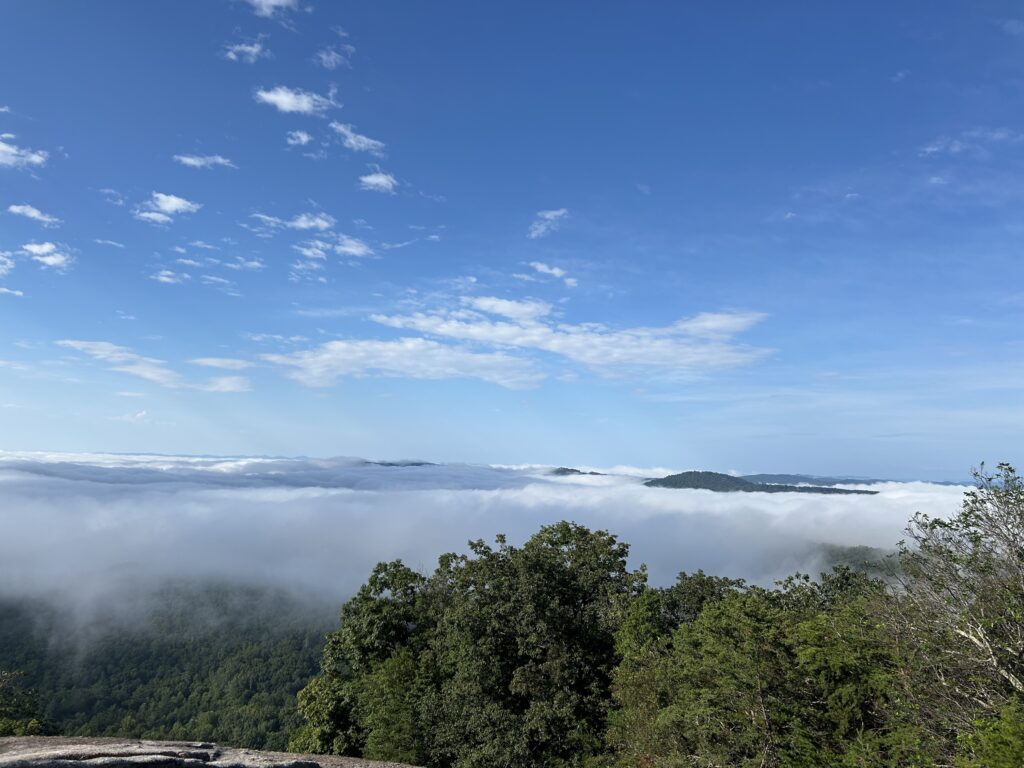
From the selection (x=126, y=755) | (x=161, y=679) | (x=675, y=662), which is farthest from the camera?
(x=161, y=679)

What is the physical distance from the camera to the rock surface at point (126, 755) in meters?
15.3

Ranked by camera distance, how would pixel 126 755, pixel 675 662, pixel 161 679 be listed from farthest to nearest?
pixel 161 679 < pixel 675 662 < pixel 126 755

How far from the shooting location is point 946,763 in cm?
1669

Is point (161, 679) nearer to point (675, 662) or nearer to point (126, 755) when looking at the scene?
point (675, 662)

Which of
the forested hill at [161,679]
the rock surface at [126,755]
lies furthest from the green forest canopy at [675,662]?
the forested hill at [161,679]

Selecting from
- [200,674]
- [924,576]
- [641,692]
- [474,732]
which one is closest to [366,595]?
[474,732]

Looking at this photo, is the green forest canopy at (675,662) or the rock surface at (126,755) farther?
the green forest canopy at (675,662)

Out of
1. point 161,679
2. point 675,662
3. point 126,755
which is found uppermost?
point 126,755

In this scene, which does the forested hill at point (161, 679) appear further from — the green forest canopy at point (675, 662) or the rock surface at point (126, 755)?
the rock surface at point (126, 755)

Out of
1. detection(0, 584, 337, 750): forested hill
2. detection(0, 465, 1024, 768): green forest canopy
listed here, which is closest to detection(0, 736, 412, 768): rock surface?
detection(0, 465, 1024, 768): green forest canopy

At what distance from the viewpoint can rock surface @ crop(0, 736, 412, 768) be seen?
50.2 ft

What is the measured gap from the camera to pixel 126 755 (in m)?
16.5

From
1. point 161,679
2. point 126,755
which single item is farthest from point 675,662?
point 161,679

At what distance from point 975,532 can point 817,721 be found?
9535 millimetres
